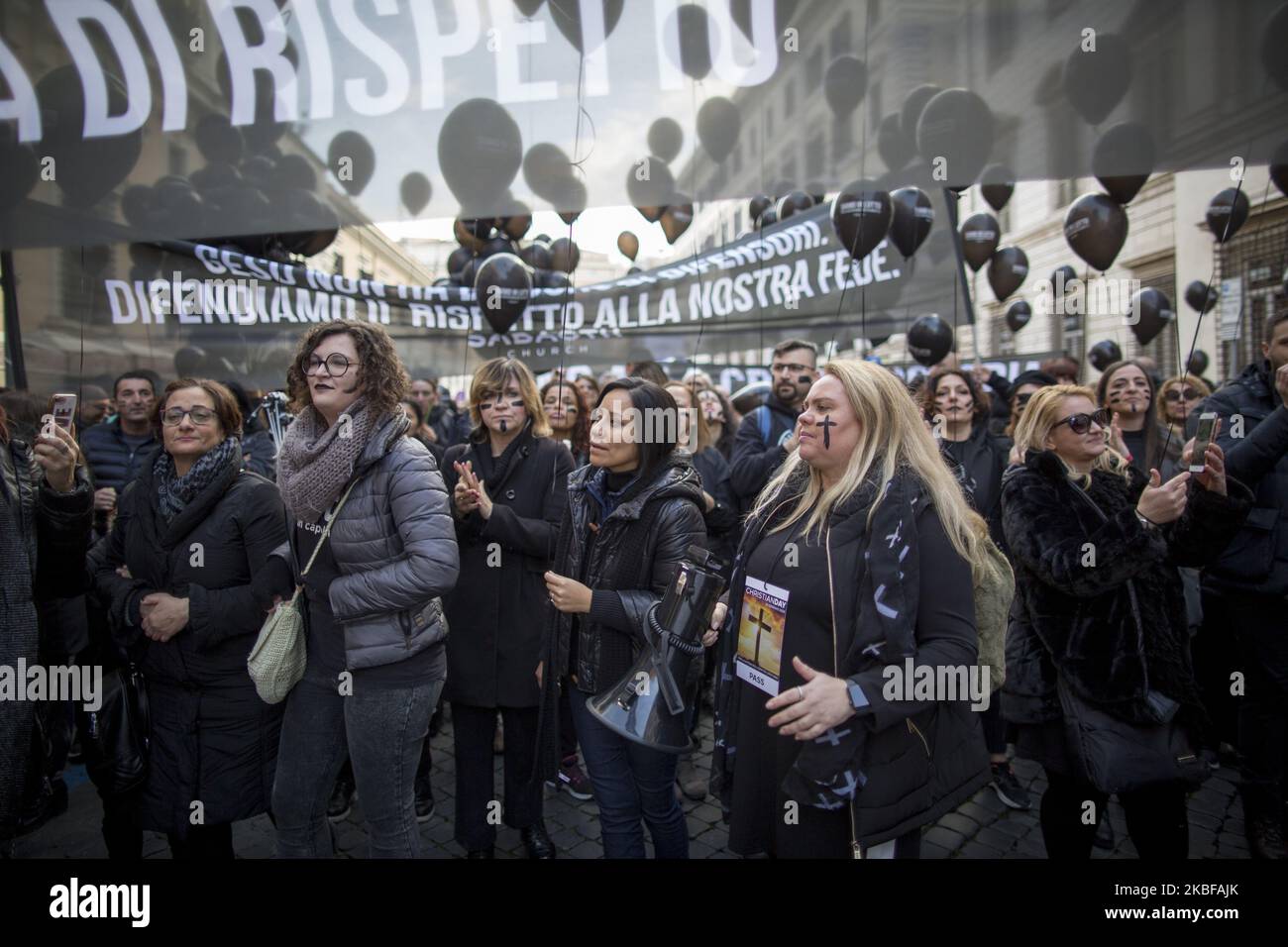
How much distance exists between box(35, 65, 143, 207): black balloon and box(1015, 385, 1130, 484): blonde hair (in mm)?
4158

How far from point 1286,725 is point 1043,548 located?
5.47ft

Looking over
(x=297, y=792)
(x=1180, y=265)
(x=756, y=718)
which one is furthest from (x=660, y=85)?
(x=1180, y=265)

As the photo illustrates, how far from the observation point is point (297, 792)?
2.27 meters

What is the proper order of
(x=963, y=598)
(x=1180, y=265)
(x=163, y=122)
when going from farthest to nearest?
(x=1180, y=265)
(x=163, y=122)
(x=963, y=598)

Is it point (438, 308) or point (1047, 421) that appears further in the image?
point (438, 308)

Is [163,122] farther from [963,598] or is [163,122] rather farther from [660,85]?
[963,598]

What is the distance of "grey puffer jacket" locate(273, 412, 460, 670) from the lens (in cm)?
212

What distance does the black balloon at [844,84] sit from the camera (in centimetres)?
321

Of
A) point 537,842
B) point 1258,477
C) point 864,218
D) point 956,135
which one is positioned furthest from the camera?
point 864,218

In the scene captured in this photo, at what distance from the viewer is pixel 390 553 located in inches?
86.8

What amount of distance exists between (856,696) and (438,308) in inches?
235

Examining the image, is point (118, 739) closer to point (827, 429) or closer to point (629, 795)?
point (629, 795)

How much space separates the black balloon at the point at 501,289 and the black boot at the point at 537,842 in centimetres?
341

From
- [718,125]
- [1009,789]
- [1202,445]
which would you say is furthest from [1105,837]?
[718,125]
